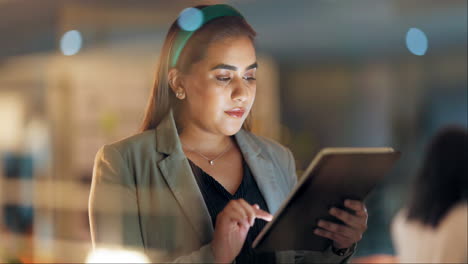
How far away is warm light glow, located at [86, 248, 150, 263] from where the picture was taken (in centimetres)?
104

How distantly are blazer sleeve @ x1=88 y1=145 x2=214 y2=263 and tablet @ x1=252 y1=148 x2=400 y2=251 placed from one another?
129 mm

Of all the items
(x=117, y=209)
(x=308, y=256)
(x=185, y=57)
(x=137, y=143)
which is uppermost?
(x=185, y=57)

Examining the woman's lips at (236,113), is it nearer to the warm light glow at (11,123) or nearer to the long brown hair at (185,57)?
the long brown hair at (185,57)

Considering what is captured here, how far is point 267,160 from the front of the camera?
1025 millimetres

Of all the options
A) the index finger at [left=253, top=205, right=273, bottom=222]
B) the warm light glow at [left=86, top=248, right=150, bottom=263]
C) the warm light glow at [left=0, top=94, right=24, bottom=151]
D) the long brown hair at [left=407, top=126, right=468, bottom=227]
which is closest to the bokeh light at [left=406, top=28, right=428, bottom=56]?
the long brown hair at [left=407, top=126, right=468, bottom=227]

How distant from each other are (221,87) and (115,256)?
1.22ft

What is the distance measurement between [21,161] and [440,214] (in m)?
0.86

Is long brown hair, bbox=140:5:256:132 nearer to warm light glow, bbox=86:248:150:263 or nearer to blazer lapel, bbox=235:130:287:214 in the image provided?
blazer lapel, bbox=235:130:287:214

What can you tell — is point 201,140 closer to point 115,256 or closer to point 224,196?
point 224,196

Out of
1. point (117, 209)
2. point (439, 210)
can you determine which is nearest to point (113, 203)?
point (117, 209)

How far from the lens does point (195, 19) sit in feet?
3.35

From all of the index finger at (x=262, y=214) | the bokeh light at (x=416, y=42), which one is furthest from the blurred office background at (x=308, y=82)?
the index finger at (x=262, y=214)

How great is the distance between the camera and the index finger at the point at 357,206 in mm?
997

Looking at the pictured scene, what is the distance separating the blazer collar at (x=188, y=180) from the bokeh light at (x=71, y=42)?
0.31m
